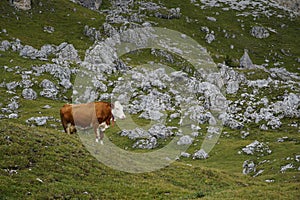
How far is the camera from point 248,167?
52.7 metres

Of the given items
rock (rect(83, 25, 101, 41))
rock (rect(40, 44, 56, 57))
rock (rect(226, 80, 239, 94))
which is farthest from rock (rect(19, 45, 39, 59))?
rock (rect(226, 80, 239, 94))

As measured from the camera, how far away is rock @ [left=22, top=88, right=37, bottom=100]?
77875 mm

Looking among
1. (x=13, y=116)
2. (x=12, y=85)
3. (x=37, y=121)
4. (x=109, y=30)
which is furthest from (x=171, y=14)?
(x=13, y=116)

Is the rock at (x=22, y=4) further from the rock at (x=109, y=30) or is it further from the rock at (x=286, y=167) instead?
the rock at (x=286, y=167)

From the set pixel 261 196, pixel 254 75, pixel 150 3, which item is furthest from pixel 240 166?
pixel 150 3

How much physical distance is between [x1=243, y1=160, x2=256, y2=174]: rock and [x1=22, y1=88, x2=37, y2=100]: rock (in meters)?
52.3

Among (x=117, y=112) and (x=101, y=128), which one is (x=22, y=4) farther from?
(x=117, y=112)

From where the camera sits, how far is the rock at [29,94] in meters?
77.9

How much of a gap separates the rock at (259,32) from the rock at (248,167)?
453 ft

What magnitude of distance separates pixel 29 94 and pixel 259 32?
139724mm

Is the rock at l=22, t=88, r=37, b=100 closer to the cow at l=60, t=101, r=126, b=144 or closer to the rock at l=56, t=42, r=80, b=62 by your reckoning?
the rock at l=56, t=42, r=80, b=62

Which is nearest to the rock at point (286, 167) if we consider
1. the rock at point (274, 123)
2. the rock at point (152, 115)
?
the rock at point (274, 123)

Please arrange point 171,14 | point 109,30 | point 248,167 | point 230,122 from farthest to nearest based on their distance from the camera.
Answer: point 171,14 → point 109,30 → point 230,122 → point 248,167

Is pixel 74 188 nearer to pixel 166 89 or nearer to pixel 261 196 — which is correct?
pixel 261 196
